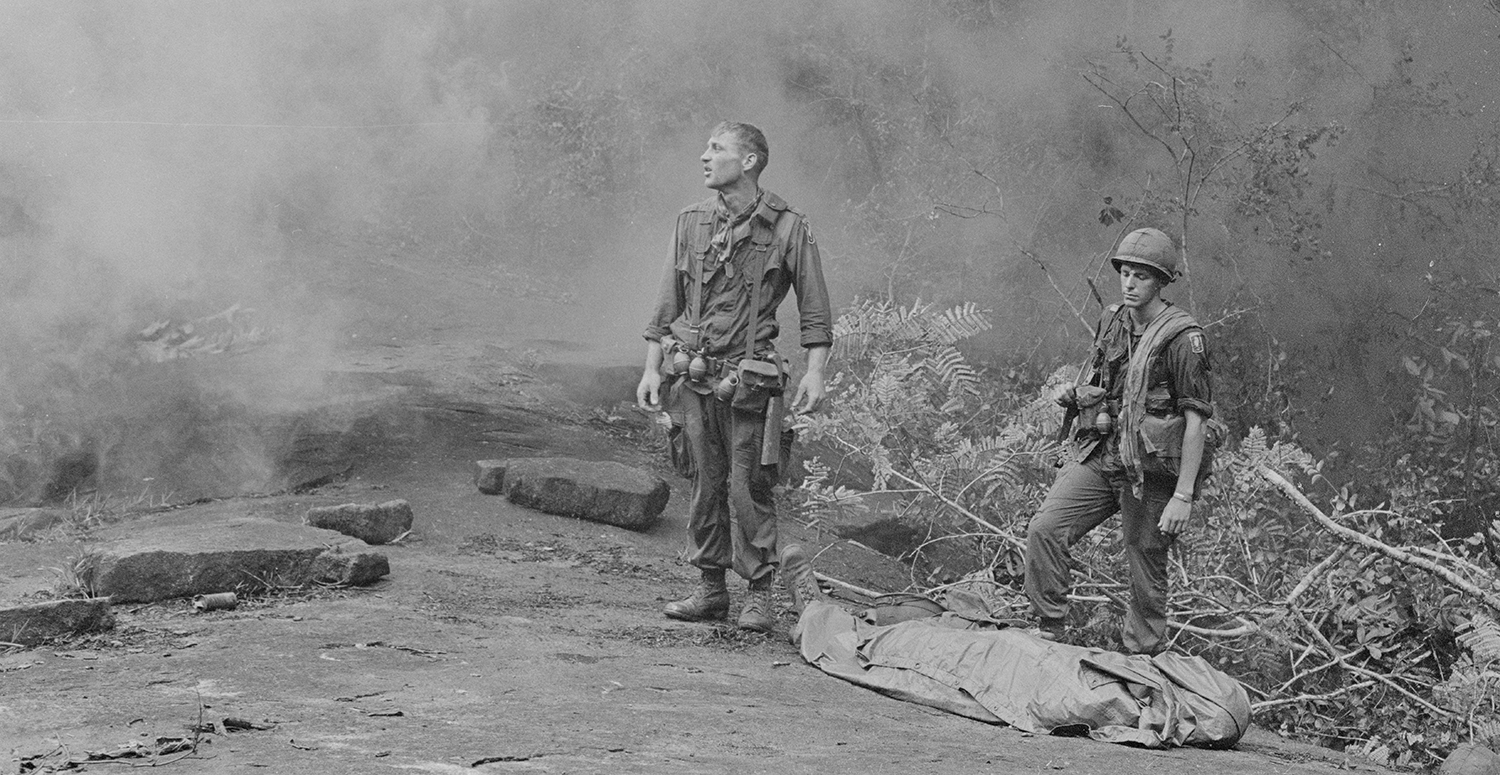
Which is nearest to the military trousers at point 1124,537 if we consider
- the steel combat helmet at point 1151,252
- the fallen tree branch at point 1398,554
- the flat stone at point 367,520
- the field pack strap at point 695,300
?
the steel combat helmet at point 1151,252

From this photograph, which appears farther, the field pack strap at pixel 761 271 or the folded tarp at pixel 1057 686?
the field pack strap at pixel 761 271

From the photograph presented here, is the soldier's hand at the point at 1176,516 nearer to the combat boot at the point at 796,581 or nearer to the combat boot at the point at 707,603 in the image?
the combat boot at the point at 796,581

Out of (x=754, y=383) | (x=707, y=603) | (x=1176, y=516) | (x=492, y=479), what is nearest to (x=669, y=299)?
(x=754, y=383)

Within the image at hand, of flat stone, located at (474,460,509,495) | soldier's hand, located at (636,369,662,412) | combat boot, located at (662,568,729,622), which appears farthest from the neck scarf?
flat stone, located at (474,460,509,495)

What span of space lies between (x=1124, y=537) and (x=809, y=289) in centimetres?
159

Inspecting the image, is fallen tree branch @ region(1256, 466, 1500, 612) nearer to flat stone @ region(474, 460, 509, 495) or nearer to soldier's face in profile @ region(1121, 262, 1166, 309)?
soldier's face in profile @ region(1121, 262, 1166, 309)

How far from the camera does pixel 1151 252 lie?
16.9 ft

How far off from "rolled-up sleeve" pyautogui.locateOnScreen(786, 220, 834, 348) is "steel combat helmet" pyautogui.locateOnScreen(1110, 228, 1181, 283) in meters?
1.20

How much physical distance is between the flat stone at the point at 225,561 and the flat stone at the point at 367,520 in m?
0.52

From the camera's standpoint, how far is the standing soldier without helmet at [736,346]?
572 centimetres

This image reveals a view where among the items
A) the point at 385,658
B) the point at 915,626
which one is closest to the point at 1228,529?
the point at 915,626

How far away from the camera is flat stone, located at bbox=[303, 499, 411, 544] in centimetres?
704

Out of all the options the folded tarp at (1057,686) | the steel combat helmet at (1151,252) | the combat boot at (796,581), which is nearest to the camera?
the folded tarp at (1057,686)

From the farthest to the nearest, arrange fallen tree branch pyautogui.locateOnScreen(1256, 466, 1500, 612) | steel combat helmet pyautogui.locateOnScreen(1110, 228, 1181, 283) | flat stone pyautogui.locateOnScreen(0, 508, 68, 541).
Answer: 1. flat stone pyautogui.locateOnScreen(0, 508, 68, 541)
2. fallen tree branch pyautogui.locateOnScreen(1256, 466, 1500, 612)
3. steel combat helmet pyautogui.locateOnScreen(1110, 228, 1181, 283)
